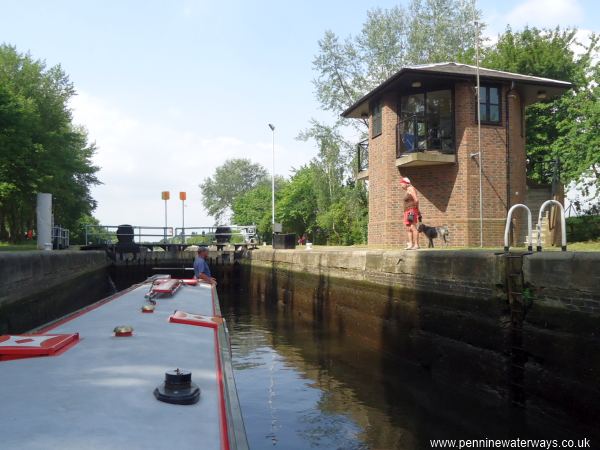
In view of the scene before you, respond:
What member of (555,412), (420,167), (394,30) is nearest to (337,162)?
(394,30)

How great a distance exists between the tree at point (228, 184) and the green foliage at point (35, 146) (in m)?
37.9

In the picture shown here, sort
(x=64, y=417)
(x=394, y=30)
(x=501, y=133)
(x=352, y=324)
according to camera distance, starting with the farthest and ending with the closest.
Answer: (x=394, y=30) → (x=501, y=133) → (x=352, y=324) → (x=64, y=417)

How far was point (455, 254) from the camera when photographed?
682 centimetres

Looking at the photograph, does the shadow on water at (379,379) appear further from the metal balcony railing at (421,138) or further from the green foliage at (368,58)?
the green foliage at (368,58)

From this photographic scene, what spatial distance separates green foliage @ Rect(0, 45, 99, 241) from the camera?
20172 mm

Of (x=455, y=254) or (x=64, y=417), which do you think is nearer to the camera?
(x=64, y=417)

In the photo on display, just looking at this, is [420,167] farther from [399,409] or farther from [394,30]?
[394,30]

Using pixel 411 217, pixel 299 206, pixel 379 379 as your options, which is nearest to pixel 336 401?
pixel 379 379

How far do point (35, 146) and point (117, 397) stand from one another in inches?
956

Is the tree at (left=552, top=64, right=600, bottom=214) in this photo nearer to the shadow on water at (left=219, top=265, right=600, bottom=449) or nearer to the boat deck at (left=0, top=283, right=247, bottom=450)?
the shadow on water at (left=219, top=265, right=600, bottom=449)

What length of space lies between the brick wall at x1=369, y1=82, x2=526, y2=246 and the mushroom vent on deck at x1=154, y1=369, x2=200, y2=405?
1340cm

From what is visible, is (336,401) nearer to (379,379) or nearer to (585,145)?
(379,379)

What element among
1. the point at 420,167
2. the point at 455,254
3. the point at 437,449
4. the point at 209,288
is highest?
the point at 420,167

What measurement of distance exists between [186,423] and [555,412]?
13.3ft
